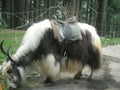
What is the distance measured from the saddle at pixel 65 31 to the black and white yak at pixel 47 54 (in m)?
0.08

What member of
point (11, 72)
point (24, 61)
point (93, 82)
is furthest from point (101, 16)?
point (11, 72)

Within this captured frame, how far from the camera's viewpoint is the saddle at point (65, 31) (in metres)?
7.20

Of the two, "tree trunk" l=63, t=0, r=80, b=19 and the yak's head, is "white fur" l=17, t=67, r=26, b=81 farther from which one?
"tree trunk" l=63, t=0, r=80, b=19

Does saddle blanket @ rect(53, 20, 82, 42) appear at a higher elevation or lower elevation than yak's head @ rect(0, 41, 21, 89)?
higher

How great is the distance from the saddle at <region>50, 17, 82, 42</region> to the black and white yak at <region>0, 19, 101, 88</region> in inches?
3.1

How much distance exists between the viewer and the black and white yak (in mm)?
6695

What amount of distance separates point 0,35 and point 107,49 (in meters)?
3.50

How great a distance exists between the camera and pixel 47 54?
7.00m

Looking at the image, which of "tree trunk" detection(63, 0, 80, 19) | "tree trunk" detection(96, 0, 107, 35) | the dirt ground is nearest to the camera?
the dirt ground

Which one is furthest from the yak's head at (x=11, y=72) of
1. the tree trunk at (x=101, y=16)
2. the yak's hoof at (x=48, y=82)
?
the tree trunk at (x=101, y=16)

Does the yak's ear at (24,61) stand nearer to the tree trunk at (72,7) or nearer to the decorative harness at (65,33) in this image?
the decorative harness at (65,33)

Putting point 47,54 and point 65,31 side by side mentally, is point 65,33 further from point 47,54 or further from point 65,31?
point 47,54

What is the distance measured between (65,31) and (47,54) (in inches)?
28.0

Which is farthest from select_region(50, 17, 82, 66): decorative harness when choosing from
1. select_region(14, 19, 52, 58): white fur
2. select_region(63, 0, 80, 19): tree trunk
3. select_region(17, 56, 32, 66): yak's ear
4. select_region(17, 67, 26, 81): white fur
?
select_region(63, 0, 80, 19): tree trunk
